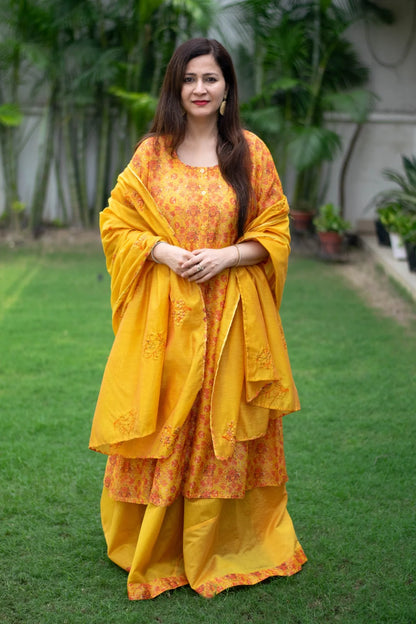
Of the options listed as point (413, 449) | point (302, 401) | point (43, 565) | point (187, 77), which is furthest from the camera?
point (302, 401)

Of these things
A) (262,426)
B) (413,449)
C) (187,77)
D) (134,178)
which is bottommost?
(413,449)

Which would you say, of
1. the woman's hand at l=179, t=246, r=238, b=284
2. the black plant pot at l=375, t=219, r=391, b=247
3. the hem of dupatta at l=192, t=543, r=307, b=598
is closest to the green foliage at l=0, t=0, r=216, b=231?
the black plant pot at l=375, t=219, r=391, b=247

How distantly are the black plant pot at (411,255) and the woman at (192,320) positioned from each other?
4.55 metres

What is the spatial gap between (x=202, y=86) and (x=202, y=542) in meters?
1.47

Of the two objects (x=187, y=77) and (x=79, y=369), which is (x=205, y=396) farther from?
(x=79, y=369)

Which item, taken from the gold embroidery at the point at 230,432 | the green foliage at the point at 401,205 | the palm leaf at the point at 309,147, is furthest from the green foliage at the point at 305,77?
the gold embroidery at the point at 230,432

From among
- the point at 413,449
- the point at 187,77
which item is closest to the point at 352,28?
the point at 413,449

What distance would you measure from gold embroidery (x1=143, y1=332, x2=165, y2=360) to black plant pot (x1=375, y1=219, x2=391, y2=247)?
241 inches

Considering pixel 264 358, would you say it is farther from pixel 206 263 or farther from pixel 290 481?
pixel 290 481

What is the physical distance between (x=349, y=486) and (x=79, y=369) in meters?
2.05

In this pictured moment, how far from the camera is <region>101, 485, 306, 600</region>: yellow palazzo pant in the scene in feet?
8.70

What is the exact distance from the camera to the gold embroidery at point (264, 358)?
2.61 meters

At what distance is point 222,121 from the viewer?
8.67 ft

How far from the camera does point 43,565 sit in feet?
9.27
